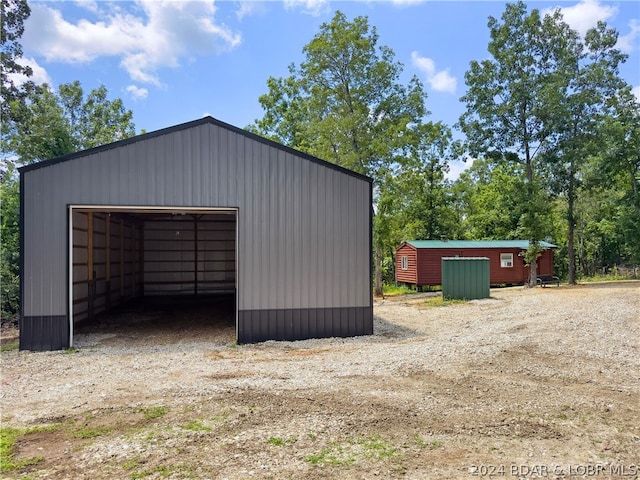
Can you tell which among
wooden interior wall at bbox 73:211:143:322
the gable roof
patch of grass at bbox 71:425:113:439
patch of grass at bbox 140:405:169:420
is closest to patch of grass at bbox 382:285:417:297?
wooden interior wall at bbox 73:211:143:322

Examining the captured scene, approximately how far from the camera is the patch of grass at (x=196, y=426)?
14.6 ft

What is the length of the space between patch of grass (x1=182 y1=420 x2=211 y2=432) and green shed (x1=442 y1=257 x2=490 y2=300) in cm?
1356

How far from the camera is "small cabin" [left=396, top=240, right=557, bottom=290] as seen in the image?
2261cm

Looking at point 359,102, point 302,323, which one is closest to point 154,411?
point 302,323

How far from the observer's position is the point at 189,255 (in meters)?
18.0

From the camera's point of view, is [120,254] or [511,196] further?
[511,196]

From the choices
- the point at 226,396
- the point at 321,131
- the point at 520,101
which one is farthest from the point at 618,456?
the point at 520,101

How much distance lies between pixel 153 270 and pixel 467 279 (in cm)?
1222

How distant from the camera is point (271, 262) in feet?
30.9

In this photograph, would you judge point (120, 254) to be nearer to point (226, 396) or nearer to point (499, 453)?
point (226, 396)

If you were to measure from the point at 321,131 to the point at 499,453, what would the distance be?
1695 cm

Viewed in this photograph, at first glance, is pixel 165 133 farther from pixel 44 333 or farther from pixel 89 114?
pixel 89 114

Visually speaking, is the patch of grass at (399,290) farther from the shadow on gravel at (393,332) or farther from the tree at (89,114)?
the tree at (89,114)

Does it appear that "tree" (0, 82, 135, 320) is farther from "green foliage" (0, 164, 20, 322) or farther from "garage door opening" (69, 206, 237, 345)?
"garage door opening" (69, 206, 237, 345)
